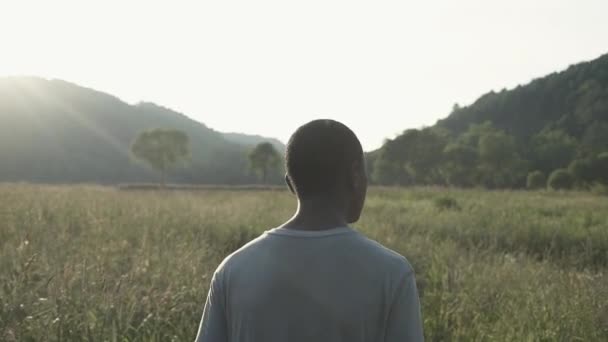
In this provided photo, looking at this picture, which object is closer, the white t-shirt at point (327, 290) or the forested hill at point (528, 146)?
the white t-shirt at point (327, 290)

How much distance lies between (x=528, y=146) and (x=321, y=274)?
83362 mm

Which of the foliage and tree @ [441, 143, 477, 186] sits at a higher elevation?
tree @ [441, 143, 477, 186]

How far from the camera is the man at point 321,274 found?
4.30ft

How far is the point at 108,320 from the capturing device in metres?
3.46

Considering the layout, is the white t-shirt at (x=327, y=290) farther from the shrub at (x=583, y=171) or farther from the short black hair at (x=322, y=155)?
the shrub at (x=583, y=171)

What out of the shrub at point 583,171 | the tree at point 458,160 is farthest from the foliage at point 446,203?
the tree at point 458,160

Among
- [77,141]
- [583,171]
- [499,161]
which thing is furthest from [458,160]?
[77,141]

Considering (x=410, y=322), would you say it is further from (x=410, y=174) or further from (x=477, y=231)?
(x=410, y=174)

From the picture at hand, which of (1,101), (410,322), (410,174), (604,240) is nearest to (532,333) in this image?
(410,322)

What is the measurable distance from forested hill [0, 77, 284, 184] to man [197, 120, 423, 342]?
8526 centimetres

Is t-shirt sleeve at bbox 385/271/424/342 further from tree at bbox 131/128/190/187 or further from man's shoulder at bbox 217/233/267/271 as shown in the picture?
tree at bbox 131/128/190/187

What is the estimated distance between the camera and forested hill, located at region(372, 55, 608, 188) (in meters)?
65.7

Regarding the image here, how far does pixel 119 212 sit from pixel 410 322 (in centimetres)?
891

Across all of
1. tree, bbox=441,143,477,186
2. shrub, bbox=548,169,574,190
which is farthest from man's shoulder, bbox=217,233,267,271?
tree, bbox=441,143,477,186
